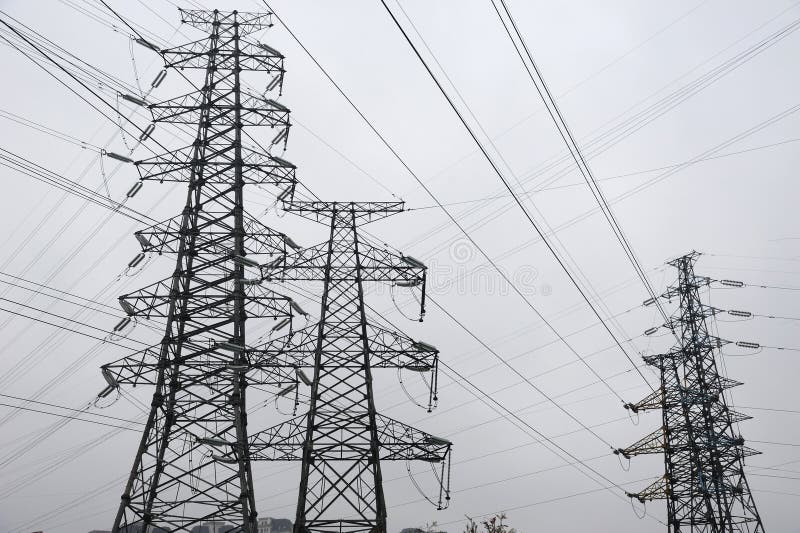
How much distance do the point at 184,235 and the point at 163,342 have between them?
3637mm

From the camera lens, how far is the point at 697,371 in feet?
118

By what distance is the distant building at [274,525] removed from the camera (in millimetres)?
138375

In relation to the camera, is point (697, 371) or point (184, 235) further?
point (697, 371)

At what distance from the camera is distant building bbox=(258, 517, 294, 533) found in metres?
138

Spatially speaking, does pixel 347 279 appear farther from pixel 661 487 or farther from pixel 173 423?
pixel 661 487

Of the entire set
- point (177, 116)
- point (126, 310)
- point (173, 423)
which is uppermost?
point (177, 116)

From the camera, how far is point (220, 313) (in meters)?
19.5

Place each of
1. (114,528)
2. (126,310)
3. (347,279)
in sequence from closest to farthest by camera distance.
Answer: (114,528) → (126,310) → (347,279)

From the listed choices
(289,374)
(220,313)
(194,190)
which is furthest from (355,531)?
(194,190)

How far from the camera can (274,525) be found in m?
143

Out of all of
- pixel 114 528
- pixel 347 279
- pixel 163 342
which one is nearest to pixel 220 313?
pixel 163 342

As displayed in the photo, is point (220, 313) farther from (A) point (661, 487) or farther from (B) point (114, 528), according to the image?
(A) point (661, 487)

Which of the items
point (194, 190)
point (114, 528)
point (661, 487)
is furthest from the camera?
point (661, 487)

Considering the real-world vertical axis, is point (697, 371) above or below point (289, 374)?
above
